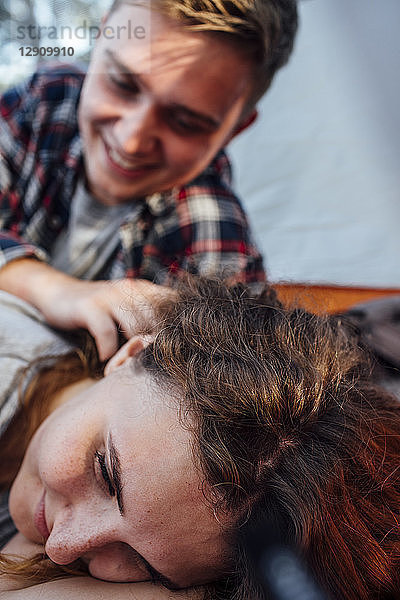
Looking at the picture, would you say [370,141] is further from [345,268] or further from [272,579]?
[272,579]

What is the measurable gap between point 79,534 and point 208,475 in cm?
11

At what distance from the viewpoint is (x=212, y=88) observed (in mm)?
639

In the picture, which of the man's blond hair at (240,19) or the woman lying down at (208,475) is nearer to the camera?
the woman lying down at (208,475)

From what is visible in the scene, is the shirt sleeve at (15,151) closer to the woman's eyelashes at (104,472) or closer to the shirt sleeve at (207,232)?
the shirt sleeve at (207,232)

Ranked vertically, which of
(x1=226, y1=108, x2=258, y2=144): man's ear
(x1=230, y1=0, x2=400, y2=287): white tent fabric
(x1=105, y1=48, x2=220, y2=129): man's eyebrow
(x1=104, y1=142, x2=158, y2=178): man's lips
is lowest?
(x1=230, y1=0, x2=400, y2=287): white tent fabric

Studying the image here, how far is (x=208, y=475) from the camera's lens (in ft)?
1.29

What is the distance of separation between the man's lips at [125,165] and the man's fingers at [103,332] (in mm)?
243

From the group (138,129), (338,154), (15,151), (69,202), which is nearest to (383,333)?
A: (138,129)

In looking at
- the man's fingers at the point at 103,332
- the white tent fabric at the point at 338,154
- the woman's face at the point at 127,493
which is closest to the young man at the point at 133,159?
the man's fingers at the point at 103,332

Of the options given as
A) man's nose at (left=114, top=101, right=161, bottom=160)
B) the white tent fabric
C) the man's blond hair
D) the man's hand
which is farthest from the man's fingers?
the white tent fabric

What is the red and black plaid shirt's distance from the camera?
886 millimetres

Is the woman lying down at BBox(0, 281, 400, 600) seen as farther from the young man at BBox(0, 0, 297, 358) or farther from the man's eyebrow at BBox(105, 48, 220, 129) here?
the man's eyebrow at BBox(105, 48, 220, 129)

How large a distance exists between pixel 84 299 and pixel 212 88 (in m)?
0.29

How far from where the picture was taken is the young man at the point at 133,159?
62cm
